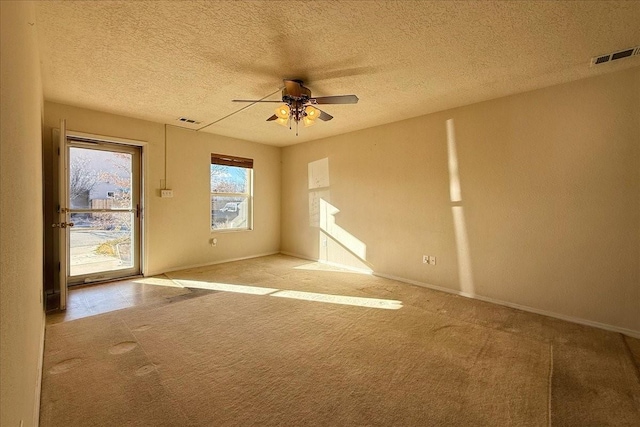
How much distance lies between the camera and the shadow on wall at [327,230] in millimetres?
5078

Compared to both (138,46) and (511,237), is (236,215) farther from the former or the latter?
(511,237)

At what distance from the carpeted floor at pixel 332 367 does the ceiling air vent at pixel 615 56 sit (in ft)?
8.34

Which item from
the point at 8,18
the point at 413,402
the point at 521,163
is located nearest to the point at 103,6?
the point at 8,18

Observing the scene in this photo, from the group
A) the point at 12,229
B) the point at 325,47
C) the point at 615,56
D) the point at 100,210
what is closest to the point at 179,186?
the point at 100,210

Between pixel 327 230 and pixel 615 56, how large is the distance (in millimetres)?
4300

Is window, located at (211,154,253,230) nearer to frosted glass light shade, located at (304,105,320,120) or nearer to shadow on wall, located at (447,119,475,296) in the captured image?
frosted glass light shade, located at (304,105,320,120)

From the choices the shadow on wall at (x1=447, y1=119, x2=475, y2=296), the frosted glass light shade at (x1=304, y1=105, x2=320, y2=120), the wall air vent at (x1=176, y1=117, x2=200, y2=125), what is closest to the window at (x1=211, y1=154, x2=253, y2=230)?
the wall air vent at (x1=176, y1=117, x2=200, y2=125)

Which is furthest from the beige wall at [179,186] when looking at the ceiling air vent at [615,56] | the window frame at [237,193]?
the ceiling air vent at [615,56]

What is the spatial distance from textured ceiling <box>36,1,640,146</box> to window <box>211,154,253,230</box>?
1982 mm

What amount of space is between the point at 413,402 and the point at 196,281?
352 centimetres

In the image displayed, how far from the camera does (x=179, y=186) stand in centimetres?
492

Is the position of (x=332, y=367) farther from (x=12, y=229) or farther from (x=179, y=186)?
(x=179, y=186)

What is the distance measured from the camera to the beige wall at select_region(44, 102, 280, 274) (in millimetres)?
4105

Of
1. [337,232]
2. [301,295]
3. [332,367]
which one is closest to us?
[332,367]
